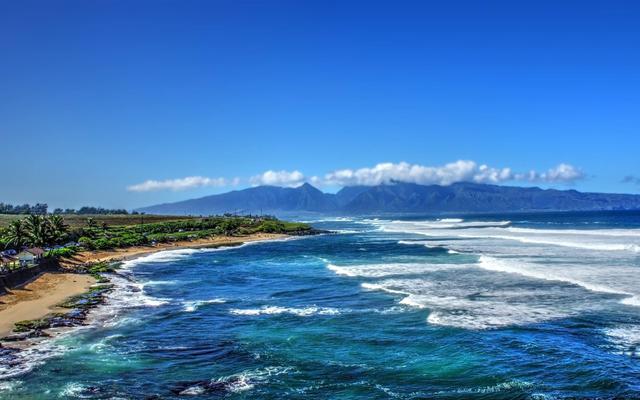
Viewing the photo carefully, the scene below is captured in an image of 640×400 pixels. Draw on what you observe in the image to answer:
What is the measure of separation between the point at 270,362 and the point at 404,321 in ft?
33.6

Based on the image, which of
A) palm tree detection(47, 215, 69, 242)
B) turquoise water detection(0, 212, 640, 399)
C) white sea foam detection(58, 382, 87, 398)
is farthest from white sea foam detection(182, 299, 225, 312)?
palm tree detection(47, 215, 69, 242)

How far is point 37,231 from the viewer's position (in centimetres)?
7525

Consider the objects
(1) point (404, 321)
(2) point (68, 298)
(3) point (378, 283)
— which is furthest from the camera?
(3) point (378, 283)

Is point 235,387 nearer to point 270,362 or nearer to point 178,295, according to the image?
point 270,362

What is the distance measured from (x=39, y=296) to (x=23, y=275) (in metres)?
7.52

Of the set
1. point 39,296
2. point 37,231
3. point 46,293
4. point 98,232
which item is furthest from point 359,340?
point 98,232

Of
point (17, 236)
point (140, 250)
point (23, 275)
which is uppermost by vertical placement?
point (17, 236)

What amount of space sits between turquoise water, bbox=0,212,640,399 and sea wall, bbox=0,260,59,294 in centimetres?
825

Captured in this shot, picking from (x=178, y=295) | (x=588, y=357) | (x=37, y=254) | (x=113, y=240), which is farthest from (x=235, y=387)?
(x=113, y=240)

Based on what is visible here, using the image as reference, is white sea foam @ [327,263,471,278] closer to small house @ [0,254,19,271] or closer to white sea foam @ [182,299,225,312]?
white sea foam @ [182,299,225,312]

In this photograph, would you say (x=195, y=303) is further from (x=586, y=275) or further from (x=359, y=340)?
(x=586, y=275)

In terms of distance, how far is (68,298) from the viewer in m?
43.1

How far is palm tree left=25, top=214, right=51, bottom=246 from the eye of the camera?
73.8m

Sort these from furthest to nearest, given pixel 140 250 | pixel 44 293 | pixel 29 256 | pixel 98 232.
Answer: pixel 98 232
pixel 140 250
pixel 29 256
pixel 44 293
